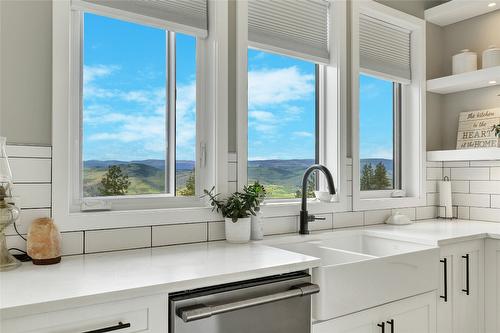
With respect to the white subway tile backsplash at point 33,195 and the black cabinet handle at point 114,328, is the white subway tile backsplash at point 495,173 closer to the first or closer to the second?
the black cabinet handle at point 114,328

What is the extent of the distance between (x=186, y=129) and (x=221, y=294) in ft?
3.35

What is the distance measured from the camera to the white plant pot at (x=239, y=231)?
1.93 metres

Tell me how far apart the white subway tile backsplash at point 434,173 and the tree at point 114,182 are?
2276 millimetres

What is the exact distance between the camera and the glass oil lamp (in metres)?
1.38

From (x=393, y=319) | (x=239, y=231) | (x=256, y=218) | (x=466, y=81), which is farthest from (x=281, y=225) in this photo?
(x=466, y=81)

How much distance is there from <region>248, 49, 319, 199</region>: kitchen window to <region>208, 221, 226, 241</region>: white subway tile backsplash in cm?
38

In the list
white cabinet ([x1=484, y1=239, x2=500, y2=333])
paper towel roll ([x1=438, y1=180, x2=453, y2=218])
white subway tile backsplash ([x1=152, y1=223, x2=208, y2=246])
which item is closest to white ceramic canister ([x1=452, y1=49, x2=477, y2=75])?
paper towel roll ([x1=438, y1=180, x2=453, y2=218])

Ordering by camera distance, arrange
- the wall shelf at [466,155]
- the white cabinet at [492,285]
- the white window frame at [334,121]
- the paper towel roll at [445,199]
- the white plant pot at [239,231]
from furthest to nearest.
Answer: the paper towel roll at [445,199]
the wall shelf at [466,155]
the white window frame at [334,121]
the white cabinet at [492,285]
the white plant pot at [239,231]

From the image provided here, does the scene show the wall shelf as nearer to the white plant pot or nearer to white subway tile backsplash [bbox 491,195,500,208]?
white subway tile backsplash [bbox 491,195,500,208]

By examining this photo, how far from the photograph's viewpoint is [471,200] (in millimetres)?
2971

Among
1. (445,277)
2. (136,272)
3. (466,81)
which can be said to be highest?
(466,81)

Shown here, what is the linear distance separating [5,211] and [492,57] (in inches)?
117

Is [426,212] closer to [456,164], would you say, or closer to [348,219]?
[456,164]

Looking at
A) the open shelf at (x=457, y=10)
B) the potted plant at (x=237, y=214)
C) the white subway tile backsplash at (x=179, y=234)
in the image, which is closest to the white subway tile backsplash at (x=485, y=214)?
the open shelf at (x=457, y=10)
